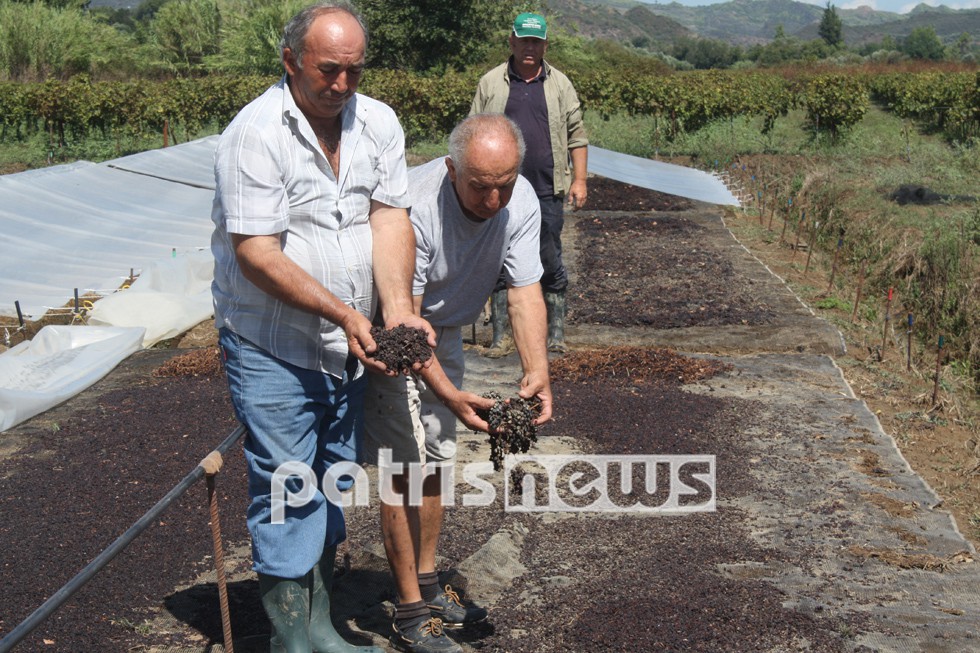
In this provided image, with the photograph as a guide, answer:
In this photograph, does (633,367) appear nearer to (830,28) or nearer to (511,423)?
(511,423)

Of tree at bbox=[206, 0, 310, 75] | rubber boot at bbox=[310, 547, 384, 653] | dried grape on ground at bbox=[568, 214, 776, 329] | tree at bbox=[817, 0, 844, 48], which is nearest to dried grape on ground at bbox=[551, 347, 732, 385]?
dried grape on ground at bbox=[568, 214, 776, 329]

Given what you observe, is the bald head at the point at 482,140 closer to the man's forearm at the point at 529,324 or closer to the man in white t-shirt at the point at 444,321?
the man in white t-shirt at the point at 444,321

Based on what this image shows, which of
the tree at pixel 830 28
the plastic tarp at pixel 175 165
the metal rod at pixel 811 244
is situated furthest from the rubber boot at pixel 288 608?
the tree at pixel 830 28

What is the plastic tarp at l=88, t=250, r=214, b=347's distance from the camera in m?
6.96

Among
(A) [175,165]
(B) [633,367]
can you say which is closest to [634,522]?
(B) [633,367]

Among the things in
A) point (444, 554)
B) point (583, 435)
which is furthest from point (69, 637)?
point (583, 435)

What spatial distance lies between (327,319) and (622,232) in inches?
309

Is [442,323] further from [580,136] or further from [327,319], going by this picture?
[580,136]

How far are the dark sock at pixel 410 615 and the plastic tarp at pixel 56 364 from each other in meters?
3.10

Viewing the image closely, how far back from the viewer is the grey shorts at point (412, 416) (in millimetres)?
2660

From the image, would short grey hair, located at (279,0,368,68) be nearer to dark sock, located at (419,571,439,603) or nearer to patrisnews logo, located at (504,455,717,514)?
dark sock, located at (419,571,439,603)

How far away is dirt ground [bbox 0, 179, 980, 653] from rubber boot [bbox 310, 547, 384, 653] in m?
0.24

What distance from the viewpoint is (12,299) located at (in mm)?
7254

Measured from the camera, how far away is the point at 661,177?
39.5 feet
